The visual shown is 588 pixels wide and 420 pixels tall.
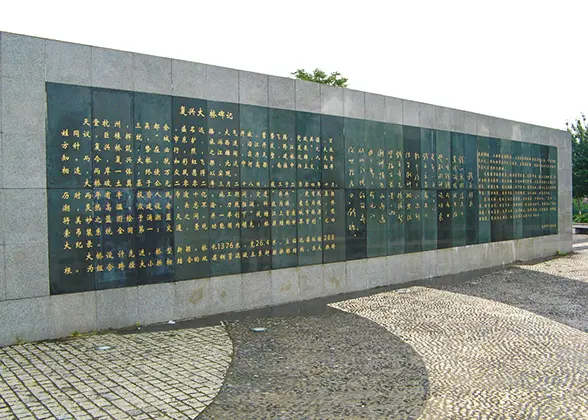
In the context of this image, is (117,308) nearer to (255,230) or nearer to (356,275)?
(255,230)

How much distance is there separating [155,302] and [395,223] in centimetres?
548

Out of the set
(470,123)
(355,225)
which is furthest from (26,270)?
(470,123)

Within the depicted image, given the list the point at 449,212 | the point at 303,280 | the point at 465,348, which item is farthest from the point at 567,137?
the point at 465,348

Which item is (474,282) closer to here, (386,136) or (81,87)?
(386,136)

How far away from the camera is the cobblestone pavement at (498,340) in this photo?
439 centimetres

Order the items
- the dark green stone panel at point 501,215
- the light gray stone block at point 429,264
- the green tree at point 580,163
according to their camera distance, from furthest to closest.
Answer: the green tree at point 580,163 → the dark green stone panel at point 501,215 → the light gray stone block at point 429,264

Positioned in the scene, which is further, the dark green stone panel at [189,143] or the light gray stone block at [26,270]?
the dark green stone panel at [189,143]

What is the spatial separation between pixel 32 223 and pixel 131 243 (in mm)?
1299

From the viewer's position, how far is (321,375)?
512 centimetres

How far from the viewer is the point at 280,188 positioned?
8.84 m

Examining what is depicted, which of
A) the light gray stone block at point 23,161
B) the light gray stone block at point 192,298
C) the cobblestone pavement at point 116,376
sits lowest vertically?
the cobblestone pavement at point 116,376

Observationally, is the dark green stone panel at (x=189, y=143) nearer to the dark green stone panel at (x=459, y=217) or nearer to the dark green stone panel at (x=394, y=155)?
the dark green stone panel at (x=394, y=155)

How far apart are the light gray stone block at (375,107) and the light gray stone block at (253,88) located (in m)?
2.53

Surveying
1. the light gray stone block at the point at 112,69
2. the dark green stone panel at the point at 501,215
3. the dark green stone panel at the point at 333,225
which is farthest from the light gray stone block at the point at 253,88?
the dark green stone panel at the point at 501,215
